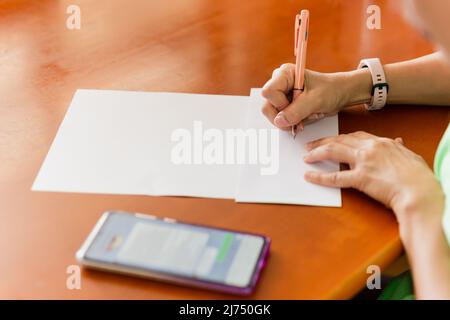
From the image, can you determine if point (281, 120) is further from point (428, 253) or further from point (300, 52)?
point (428, 253)

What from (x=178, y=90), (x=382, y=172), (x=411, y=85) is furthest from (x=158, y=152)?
(x=411, y=85)

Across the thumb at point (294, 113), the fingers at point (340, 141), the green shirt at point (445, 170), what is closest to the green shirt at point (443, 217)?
the green shirt at point (445, 170)

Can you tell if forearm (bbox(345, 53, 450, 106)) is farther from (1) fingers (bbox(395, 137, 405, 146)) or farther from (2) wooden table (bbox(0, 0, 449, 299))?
(1) fingers (bbox(395, 137, 405, 146))

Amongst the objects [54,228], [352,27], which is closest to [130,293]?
[54,228]

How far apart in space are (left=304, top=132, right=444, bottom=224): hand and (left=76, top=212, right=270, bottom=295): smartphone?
0.19 metres

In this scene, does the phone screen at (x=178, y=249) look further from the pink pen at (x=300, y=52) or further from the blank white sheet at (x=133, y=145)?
the pink pen at (x=300, y=52)

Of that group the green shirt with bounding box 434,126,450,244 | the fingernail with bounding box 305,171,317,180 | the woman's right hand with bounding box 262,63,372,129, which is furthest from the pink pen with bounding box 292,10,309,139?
the green shirt with bounding box 434,126,450,244

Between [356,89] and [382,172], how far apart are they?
0.24 m

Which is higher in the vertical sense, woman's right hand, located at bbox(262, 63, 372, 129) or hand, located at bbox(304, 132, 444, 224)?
woman's right hand, located at bbox(262, 63, 372, 129)

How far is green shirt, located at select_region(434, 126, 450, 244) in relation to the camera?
31.8 inches

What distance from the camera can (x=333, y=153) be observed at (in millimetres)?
930

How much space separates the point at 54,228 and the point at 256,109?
405 mm

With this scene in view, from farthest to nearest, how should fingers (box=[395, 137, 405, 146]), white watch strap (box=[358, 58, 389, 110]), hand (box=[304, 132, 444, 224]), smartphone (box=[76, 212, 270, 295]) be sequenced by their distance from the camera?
1. white watch strap (box=[358, 58, 389, 110])
2. fingers (box=[395, 137, 405, 146])
3. hand (box=[304, 132, 444, 224])
4. smartphone (box=[76, 212, 270, 295])

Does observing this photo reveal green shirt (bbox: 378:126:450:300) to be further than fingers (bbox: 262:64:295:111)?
No
